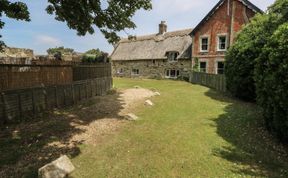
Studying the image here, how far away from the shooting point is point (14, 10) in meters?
7.98

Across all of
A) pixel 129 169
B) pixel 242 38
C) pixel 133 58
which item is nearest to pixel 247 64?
pixel 242 38

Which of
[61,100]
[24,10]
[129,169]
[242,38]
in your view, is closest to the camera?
[129,169]

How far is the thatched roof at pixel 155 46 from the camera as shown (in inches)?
1372

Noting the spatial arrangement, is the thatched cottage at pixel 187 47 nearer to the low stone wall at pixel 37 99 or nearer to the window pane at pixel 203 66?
the window pane at pixel 203 66

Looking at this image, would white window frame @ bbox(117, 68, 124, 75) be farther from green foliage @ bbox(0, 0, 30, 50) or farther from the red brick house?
green foliage @ bbox(0, 0, 30, 50)

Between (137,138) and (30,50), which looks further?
(30,50)

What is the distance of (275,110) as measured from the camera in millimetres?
7531

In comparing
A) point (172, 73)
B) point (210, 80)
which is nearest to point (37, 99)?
point (210, 80)

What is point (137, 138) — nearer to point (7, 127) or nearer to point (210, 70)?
point (7, 127)

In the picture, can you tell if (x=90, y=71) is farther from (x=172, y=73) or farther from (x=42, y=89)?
(x=172, y=73)

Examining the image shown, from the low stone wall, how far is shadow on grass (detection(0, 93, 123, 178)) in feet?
1.72

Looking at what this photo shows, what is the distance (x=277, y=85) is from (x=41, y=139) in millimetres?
8355

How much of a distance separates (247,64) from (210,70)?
49.3 ft

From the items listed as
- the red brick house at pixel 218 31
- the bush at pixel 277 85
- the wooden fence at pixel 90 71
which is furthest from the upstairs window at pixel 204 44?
the bush at pixel 277 85
